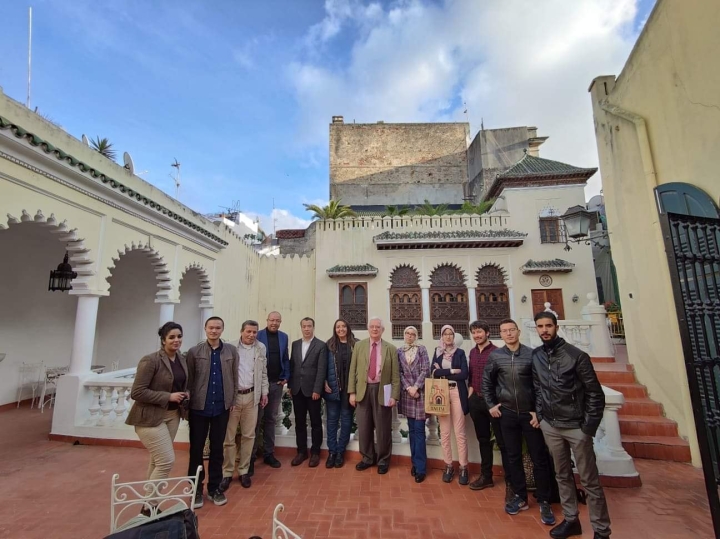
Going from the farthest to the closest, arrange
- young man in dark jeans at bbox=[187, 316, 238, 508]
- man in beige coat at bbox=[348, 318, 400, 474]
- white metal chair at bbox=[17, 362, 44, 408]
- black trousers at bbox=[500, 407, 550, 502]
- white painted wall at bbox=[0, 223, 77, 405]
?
white metal chair at bbox=[17, 362, 44, 408] < white painted wall at bbox=[0, 223, 77, 405] < man in beige coat at bbox=[348, 318, 400, 474] < young man in dark jeans at bbox=[187, 316, 238, 508] < black trousers at bbox=[500, 407, 550, 502]

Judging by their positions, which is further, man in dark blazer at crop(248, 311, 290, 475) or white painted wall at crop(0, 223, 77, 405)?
white painted wall at crop(0, 223, 77, 405)

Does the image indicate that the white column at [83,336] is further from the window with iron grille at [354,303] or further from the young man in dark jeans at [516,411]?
the window with iron grille at [354,303]

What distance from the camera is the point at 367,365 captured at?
145 inches

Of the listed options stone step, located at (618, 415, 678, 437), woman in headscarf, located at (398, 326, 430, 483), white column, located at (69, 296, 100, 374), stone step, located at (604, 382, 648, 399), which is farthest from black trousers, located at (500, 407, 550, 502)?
white column, located at (69, 296, 100, 374)

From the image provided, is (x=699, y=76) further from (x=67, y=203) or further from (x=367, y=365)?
(x=67, y=203)

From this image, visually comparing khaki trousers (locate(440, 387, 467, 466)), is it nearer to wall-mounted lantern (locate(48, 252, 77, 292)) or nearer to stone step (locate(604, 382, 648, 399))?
stone step (locate(604, 382, 648, 399))

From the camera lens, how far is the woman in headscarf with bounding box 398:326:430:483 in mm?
3455

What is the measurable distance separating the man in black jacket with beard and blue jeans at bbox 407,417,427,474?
1.20 meters

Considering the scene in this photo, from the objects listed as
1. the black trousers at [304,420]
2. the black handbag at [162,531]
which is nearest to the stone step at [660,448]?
the black trousers at [304,420]

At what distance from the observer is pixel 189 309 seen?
9.38 m

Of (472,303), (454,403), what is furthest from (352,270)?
(454,403)

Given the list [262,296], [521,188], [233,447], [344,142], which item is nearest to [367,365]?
[233,447]

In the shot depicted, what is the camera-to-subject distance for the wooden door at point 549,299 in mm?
10685

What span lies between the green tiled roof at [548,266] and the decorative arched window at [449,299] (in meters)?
2.07
